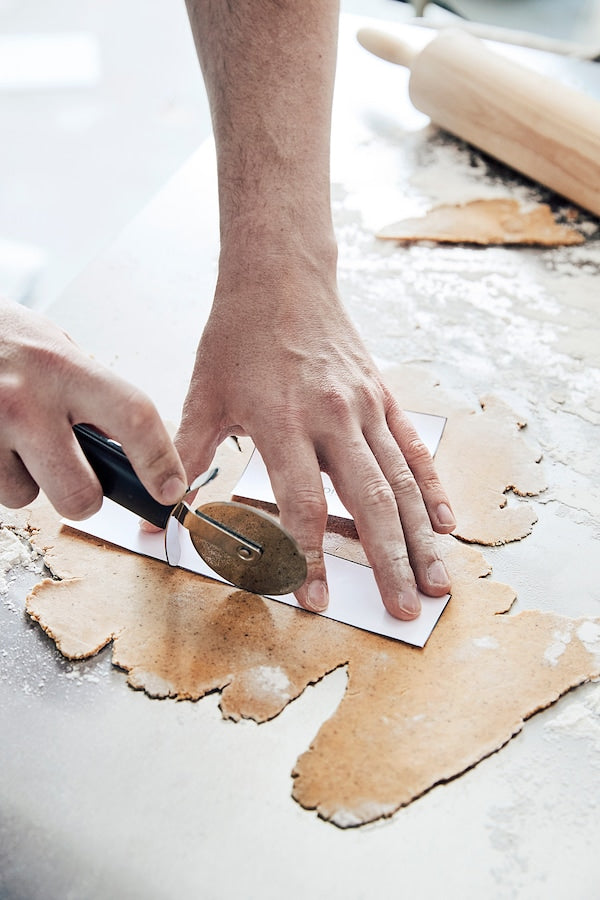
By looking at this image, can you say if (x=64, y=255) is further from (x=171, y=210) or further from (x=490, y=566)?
(x=490, y=566)

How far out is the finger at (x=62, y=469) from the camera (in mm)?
889

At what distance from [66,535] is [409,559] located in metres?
0.48

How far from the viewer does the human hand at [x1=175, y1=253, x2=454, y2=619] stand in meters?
1.06

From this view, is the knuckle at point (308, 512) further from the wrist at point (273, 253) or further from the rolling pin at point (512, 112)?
the rolling pin at point (512, 112)

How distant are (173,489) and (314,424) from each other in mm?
277

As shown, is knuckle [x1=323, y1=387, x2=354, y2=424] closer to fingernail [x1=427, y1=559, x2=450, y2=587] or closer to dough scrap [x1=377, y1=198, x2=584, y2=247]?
fingernail [x1=427, y1=559, x2=450, y2=587]

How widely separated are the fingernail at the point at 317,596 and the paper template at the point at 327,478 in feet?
0.49

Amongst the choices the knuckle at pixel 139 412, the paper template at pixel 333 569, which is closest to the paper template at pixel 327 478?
the paper template at pixel 333 569

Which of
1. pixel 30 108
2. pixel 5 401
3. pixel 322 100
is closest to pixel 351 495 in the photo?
pixel 5 401

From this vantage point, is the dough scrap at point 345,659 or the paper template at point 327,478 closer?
the dough scrap at point 345,659

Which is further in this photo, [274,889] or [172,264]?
[172,264]

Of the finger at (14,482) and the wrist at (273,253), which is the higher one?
the wrist at (273,253)

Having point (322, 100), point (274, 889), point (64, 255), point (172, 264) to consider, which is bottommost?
point (64, 255)

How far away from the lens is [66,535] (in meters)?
1.17
